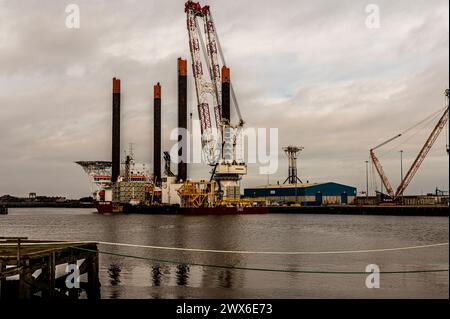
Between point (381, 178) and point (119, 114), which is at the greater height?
point (119, 114)

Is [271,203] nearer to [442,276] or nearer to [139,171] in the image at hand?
[139,171]

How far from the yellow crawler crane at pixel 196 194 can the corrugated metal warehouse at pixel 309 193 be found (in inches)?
1626

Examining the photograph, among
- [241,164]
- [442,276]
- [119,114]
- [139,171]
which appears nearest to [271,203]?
[241,164]

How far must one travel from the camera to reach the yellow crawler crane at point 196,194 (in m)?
140

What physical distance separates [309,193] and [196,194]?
51.3 meters

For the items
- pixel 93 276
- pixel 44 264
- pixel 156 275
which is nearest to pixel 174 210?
pixel 156 275

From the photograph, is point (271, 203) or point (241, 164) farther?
point (271, 203)

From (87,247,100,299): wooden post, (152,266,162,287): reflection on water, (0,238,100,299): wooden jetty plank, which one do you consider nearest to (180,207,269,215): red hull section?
(152,266,162,287): reflection on water

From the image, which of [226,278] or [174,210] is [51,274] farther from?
[174,210]

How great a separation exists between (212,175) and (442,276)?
122 m

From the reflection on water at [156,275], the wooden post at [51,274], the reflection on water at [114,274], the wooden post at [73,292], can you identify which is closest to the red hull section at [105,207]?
the reflection on water at [114,274]

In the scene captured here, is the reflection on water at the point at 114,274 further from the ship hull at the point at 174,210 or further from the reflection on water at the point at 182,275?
the ship hull at the point at 174,210

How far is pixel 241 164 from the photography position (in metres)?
148
